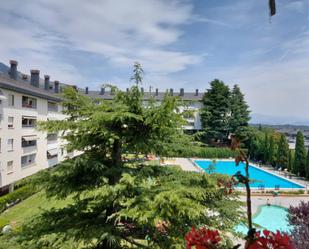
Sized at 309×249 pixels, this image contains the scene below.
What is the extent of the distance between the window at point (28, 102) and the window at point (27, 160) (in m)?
5.76

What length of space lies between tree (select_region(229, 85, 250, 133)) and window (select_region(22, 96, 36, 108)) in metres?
43.8

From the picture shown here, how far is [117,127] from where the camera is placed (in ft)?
26.0

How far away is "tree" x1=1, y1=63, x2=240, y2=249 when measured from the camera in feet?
22.6

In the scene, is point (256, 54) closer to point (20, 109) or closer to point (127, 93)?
point (127, 93)

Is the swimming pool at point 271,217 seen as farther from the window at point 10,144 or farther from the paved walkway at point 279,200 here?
the window at point 10,144

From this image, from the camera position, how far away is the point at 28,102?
29.3 meters

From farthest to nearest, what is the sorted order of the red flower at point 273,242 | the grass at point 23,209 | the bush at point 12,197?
1. the bush at point 12,197
2. the grass at point 23,209
3. the red flower at point 273,242

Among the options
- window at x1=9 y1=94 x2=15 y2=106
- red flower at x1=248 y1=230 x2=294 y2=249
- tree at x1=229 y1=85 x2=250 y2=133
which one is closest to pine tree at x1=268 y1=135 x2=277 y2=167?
tree at x1=229 y1=85 x2=250 y2=133

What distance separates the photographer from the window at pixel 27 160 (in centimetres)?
2825

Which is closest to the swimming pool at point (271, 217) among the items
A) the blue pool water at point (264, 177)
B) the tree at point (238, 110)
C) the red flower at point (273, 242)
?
the blue pool water at point (264, 177)

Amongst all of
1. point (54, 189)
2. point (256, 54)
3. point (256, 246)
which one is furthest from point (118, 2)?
point (256, 246)

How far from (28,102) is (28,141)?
14.7ft

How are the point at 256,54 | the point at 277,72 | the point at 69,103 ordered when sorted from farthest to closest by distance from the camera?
the point at 69,103
the point at 277,72
the point at 256,54

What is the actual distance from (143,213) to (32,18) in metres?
12.5
